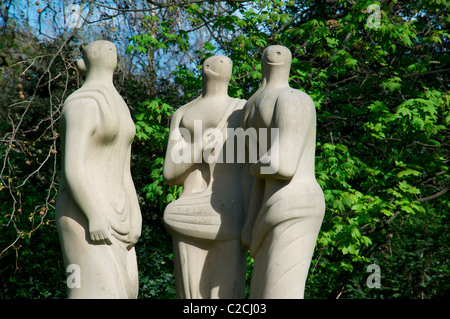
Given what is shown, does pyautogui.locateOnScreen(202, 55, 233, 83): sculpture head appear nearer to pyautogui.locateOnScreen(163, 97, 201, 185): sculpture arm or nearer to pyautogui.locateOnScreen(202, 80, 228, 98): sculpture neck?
pyautogui.locateOnScreen(202, 80, 228, 98): sculpture neck

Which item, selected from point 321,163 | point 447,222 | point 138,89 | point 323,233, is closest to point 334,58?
point 321,163

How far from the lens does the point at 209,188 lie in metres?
7.07

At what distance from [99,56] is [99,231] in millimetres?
1534

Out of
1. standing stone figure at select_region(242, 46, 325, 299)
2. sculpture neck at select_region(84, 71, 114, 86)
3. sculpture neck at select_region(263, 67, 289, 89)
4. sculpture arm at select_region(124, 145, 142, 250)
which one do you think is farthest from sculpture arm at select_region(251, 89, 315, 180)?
sculpture neck at select_region(84, 71, 114, 86)

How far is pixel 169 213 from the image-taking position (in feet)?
22.9

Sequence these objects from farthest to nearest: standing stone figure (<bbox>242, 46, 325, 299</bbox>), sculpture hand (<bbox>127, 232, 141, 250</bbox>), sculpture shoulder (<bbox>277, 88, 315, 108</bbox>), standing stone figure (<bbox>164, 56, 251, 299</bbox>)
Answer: standing stone figure (<bbox>164, 56, 251, 299</bbox>), sculpture hand (<bbox>127, 232, 141, 250</bbox>), sculpture shoulder (<bbox>277, 88, 315, 108</bbox>), standing stone figure (<bbox>242, 46, 325, 299</bbox>)

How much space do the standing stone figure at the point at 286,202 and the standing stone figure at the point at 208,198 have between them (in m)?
0.41

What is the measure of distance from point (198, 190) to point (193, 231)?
0.41m

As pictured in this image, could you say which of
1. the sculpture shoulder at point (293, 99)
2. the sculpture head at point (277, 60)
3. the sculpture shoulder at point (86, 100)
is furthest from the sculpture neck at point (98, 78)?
the sculpture shoulder at point (293, 99)

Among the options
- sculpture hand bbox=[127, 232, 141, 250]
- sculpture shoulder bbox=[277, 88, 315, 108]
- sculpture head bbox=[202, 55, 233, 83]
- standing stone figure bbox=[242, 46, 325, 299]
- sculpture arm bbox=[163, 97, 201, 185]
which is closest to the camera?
standing stone figure bbox=[242, 46, 325, 299]

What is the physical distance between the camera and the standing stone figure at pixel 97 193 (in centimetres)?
634

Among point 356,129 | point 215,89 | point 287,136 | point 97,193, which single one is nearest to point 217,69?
point 215,89

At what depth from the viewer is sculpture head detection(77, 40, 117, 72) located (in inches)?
269

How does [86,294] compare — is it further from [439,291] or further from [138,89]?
[138,89]
